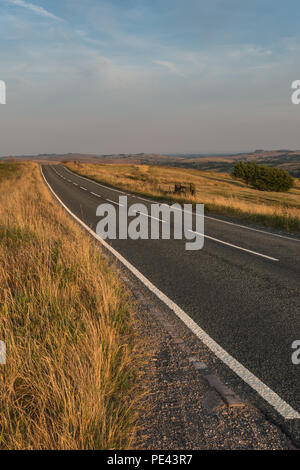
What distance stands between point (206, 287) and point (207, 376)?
2.45 m

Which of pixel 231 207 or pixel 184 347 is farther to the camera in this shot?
pixel 231 207

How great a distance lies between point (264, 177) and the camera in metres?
63.2

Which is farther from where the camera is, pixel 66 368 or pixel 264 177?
pixel 264 177

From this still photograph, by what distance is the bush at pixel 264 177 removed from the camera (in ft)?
202

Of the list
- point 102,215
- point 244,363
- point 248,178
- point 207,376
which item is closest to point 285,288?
point 244,363

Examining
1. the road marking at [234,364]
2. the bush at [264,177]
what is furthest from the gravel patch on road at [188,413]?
the bush at [264,177]

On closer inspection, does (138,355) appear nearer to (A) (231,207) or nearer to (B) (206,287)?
(B) (206,287)

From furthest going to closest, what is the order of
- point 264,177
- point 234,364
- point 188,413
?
1. point 264,177
2. point 234,364
3. point 188,413

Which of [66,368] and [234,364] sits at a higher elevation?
[66,368]

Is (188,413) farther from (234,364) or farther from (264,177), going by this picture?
(264,177)

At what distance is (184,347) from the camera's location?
3498 mm

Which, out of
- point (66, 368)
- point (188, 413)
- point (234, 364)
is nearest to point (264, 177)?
point (234, 364)

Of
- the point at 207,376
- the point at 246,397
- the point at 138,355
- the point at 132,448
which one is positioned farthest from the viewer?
the point at 138,355

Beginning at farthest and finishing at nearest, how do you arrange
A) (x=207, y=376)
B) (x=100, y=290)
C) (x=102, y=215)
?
(x=102, y=215), (x=100, y=290), (x=207, y=376)
